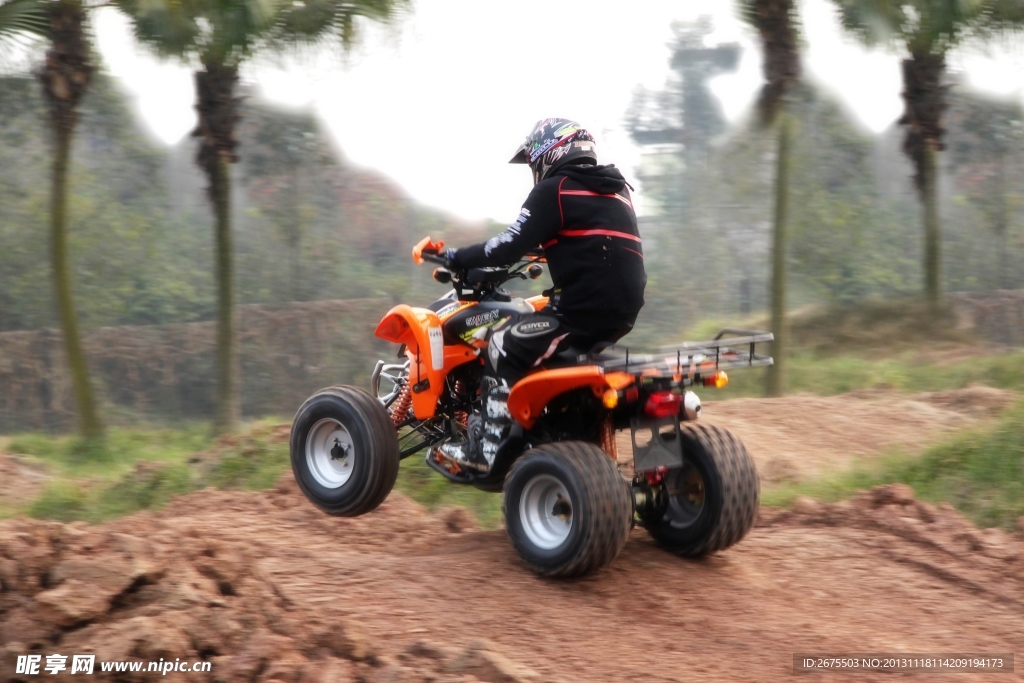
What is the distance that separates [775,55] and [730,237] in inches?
104

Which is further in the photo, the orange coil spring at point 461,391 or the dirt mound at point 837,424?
the dirt mound at point 837,424

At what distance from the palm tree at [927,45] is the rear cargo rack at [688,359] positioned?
24.7 ft

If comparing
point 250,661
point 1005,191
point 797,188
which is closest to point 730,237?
point 797,188

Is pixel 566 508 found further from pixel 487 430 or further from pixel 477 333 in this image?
pixel 477 333

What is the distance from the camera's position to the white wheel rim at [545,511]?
219 inches

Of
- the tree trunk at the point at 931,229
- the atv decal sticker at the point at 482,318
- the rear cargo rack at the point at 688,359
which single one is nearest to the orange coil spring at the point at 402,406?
the atv decal sticker at the point at 482,318

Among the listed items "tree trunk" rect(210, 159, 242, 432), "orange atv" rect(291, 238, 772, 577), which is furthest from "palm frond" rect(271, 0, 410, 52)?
"orange atv" rect(291, 238, 772, 577)

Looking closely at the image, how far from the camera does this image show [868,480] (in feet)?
26.2

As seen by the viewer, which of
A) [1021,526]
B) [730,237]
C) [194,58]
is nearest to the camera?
[1021,526]

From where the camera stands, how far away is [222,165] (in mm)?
11812

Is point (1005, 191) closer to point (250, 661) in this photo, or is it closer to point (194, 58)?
point (194, 58)

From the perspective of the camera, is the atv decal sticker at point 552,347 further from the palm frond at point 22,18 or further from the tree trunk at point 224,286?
the palm frond at point 22,18
